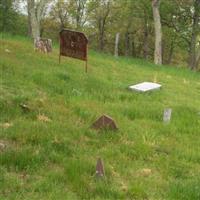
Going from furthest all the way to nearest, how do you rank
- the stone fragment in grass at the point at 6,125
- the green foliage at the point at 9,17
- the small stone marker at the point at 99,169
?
the green foliage at the point at 9,17 → the stone fragment in grass at the point at 6,125 → the small stone marker at the point at 99,169

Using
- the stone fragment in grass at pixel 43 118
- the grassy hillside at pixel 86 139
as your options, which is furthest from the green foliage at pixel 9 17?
the stone fragment in grass at pixel 43 118

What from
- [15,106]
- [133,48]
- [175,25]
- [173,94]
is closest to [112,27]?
[133,48]

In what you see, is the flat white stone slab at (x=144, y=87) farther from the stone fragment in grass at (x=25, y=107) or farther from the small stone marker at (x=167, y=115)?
the stone fragment in grass at (x=25, y=107)

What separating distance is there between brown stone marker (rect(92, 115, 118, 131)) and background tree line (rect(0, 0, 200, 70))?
1550cm

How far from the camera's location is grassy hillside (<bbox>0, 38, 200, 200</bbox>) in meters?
6.28

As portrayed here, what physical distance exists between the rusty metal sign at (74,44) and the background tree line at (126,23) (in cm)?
1105

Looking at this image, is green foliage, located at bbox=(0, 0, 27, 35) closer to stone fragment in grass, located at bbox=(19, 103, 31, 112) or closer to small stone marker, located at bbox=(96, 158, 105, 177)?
stone fragment in grass, located at bbox=(19, 103, 31, 112)

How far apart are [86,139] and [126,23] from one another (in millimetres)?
34585

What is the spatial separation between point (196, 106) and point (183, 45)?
28.0 m

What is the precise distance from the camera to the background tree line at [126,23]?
3092 cm

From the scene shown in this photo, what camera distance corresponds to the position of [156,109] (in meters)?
10.4

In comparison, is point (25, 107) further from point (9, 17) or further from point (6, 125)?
point (9, 17)

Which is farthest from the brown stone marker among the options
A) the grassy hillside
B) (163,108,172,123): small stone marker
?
(163,108,172,123): small stone marker

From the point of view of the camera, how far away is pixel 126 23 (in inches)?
1638
